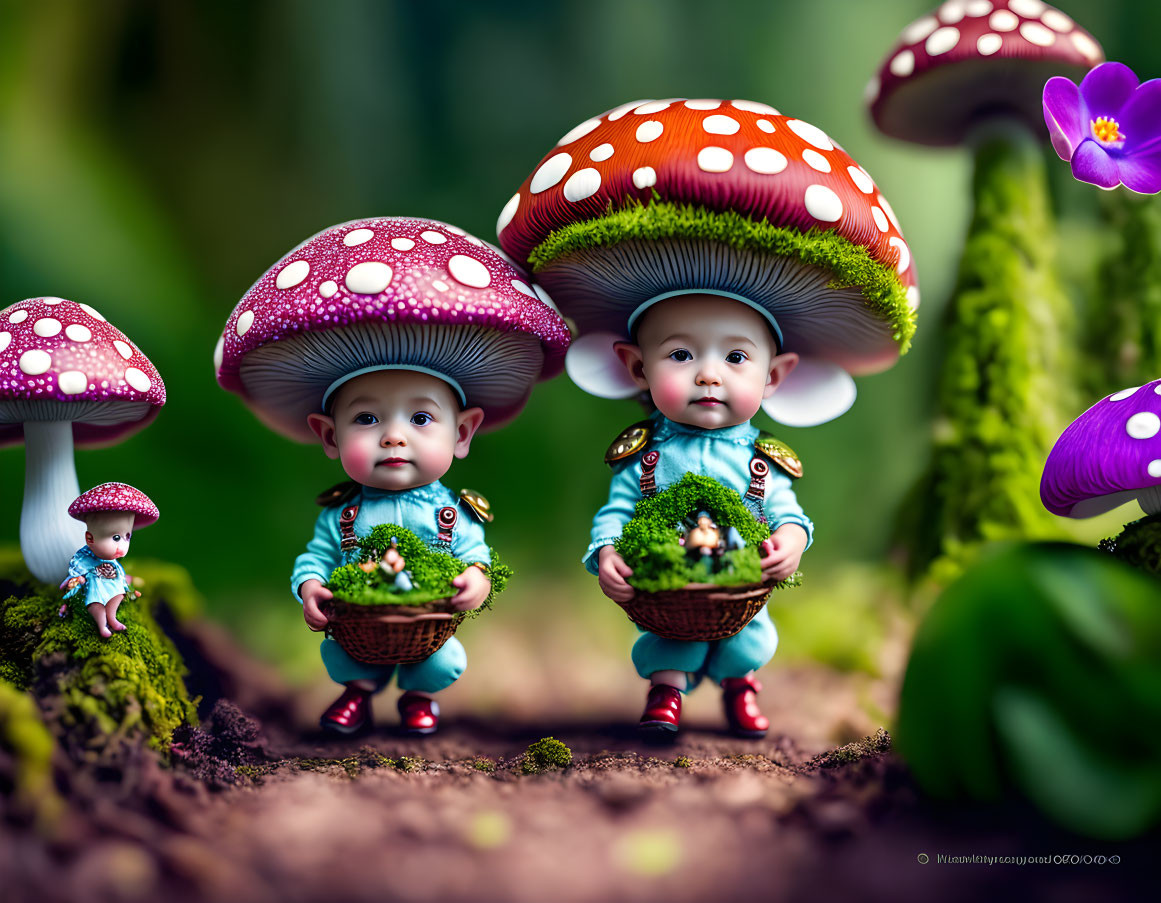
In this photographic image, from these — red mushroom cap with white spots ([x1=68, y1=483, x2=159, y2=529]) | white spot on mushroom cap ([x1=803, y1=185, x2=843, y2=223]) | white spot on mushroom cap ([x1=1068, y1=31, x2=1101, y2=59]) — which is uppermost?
white spot on mushroom cap ([x1=1068, y1=31, x2=1101, y2=59])

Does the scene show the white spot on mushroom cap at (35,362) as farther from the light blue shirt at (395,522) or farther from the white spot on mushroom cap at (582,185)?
the white spot on mushroom cap at (582,185)

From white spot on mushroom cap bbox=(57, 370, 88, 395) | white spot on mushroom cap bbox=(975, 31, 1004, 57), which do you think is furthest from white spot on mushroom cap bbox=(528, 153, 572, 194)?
white spot on mushroom cap bbox=(975, 31, 1004, 57)

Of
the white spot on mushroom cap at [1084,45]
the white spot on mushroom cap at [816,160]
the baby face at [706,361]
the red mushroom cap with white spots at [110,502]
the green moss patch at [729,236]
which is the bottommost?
the red mushroom cap with white spots at [110,502]

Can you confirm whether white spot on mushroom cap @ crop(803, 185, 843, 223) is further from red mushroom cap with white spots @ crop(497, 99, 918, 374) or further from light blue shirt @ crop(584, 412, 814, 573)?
light blue shirt @ crop(584, 412, 814, 573)

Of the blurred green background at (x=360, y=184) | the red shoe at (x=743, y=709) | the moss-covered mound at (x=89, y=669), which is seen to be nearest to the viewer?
the moss-covered mound at (x=89, y=669)

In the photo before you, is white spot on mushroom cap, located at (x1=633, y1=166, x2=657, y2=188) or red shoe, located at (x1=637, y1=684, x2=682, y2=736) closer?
white spot on mushroom cap, located at (x1=633, y1=166, x2=657, y2=188)

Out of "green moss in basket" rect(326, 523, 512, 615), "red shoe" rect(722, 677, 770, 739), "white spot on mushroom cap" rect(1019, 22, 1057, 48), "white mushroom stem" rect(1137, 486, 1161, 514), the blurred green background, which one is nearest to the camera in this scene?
"white mushroom stem" rect(1137, 486, 1161, 514)

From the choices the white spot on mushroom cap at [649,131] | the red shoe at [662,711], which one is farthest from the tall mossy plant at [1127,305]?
the white spot on mushroom cap at [649,131]
